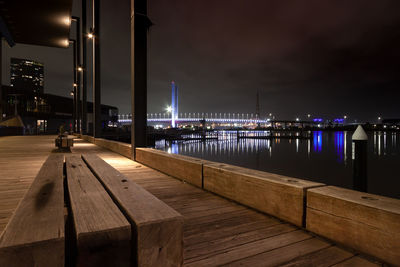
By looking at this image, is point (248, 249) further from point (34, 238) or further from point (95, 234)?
point (34, 238)

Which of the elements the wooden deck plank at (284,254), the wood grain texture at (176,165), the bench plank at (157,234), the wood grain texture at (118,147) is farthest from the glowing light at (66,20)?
the wooden deck plank at (284,254)

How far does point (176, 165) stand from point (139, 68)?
9.69 feet

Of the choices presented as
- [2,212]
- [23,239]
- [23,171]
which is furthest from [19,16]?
[23,239]

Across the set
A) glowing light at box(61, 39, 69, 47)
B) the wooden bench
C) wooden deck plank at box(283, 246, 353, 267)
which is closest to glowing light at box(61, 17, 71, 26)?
glowing light at box(61, 39, 69, 47)

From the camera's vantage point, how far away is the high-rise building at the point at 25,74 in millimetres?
140512

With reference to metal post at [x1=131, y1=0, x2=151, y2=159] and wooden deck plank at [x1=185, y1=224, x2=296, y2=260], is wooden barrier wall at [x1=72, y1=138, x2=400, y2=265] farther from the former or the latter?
metal post at [x1=131, y1=0, x2=151, y2=159]

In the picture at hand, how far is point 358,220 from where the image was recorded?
5.95ft

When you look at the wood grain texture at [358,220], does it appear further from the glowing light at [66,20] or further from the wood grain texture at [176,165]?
the glowing light at [66,20]

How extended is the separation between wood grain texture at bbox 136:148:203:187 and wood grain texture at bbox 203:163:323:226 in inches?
16.9

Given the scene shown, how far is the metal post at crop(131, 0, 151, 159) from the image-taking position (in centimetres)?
594

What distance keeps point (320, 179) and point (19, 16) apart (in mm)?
27613

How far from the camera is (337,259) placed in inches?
69.2

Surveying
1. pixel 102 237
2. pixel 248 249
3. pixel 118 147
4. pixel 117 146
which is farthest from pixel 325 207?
pixel 117 146

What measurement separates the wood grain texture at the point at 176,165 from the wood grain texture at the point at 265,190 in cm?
43
